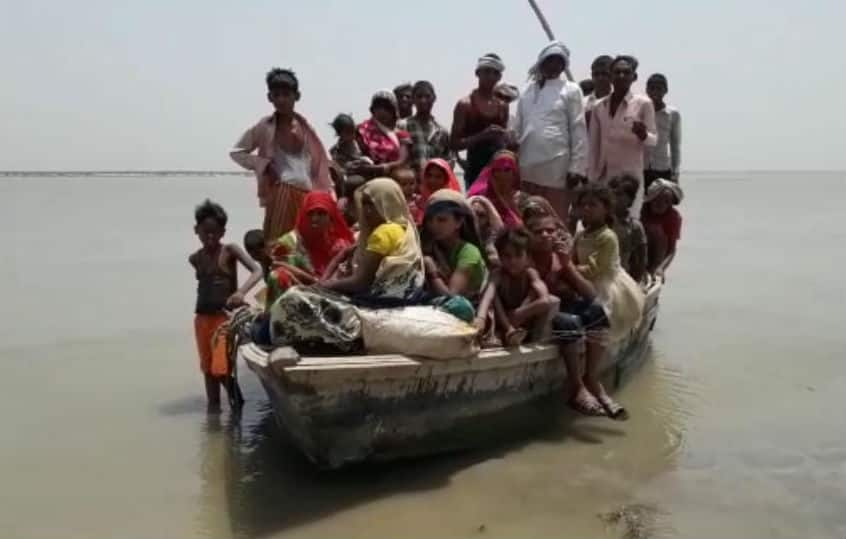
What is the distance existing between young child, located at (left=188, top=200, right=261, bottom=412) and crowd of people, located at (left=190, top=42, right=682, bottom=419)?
0.03ft

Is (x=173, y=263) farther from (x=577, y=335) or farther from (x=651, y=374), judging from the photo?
(x=577, y=335)

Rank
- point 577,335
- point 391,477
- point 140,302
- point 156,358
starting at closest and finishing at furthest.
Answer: point 391,477
point 577,335
point 156,358
point 140,302

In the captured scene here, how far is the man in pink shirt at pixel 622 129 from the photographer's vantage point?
6617mm

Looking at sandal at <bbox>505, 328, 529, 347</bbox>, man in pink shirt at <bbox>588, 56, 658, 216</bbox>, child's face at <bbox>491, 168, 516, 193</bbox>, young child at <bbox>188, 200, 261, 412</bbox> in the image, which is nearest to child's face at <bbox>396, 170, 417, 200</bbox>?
child's face at <bbox>491, 168, 516, 193</bbox>

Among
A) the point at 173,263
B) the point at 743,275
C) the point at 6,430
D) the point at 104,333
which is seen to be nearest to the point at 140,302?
the point at 104,333

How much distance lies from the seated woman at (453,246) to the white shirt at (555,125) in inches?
65.3

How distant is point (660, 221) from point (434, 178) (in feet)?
8.58

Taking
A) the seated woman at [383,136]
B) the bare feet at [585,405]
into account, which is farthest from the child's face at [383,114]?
the bare feet at [585,405]

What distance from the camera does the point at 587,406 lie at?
521 cm

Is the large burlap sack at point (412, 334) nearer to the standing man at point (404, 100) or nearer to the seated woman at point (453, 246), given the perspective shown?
the seated woman at point (453, 246)

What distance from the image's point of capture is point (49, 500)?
4.77 metres

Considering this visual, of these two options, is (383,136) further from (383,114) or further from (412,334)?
(412,334)

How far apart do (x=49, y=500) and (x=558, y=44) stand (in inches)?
171

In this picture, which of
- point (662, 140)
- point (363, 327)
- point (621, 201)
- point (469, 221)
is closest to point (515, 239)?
point (469, 221)
